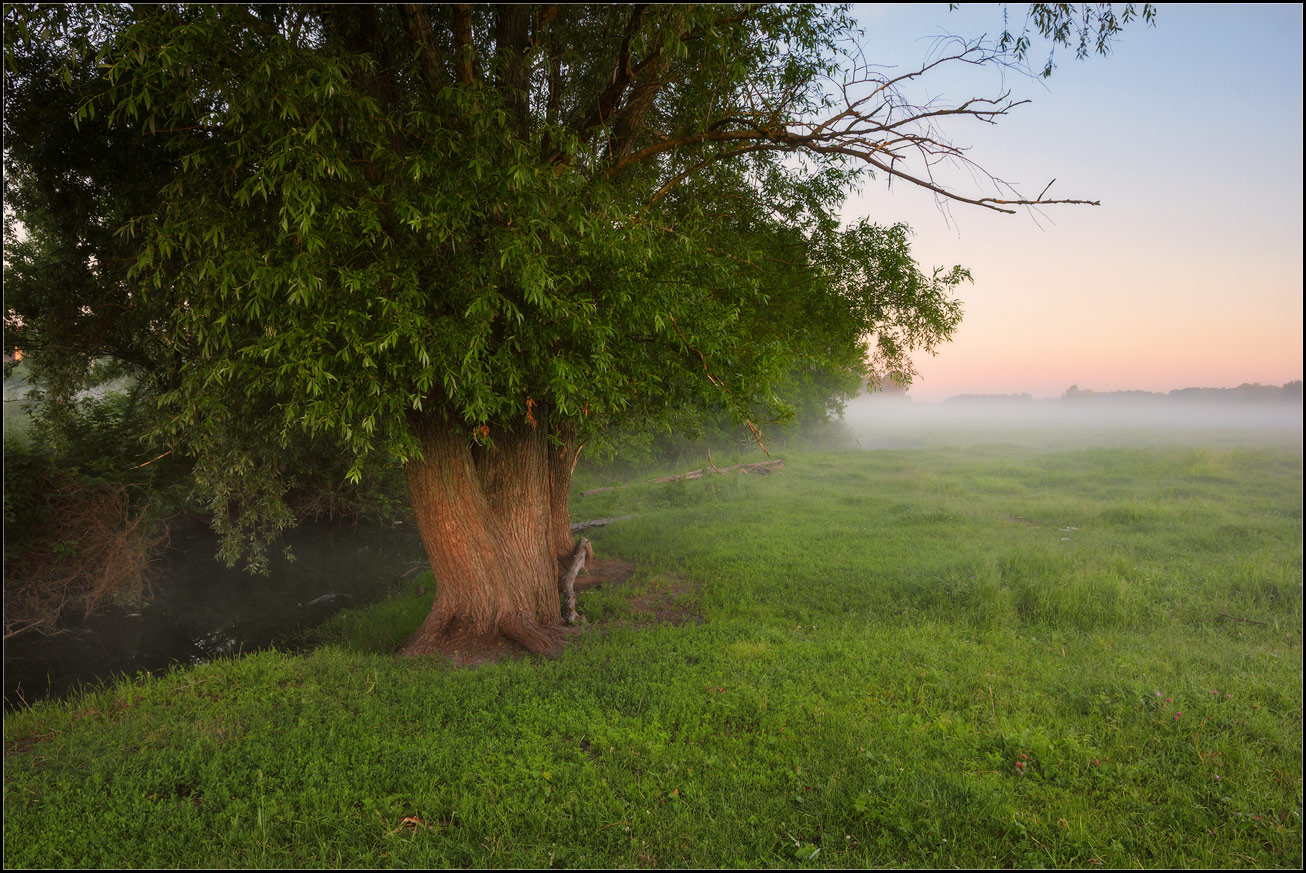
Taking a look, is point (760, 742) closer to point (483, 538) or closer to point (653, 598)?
point (483, 538)

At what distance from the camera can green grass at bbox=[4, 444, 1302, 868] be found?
4598 mm

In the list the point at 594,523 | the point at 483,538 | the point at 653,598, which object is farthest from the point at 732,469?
the point at 483,538

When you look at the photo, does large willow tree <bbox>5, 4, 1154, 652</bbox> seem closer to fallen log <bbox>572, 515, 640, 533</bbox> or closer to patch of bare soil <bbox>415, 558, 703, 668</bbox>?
patch of bare soil <bbox>415, 558, 703, 668</bbox>

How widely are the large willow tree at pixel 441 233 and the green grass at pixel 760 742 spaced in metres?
2.73

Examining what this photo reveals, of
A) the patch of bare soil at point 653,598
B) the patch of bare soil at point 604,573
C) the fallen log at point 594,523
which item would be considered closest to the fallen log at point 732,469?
the fallen log at point 594,523

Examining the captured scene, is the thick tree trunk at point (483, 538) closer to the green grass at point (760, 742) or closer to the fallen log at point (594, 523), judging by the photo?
the green grass at point (760, 742)

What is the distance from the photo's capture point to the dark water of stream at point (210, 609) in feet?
38.9

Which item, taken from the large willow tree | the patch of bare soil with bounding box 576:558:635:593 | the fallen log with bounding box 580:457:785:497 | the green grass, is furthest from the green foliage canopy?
the fallen log with bounding box 580:457:785:497

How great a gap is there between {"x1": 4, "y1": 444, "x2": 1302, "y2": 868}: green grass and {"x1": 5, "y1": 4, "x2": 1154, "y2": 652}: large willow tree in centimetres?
273

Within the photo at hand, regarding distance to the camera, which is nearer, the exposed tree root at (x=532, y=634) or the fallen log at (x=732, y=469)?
the exposed tree root at (x=532, y=634)

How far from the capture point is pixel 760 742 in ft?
19.6

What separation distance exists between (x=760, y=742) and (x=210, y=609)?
14906 mm

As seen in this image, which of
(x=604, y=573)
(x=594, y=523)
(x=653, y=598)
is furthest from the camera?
(x=594, y=523)

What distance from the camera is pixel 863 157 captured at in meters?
8.05
